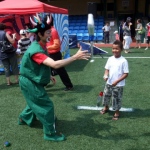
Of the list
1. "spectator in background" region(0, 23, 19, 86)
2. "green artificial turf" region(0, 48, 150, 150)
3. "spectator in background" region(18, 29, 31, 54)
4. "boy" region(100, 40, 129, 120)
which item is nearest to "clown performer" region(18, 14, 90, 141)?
"green artificial turf" region(0, 48, 150, 150)

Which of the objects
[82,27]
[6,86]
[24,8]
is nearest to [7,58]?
[6,86]

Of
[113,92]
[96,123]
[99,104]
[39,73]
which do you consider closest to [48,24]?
[39,73]

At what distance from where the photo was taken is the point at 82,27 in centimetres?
1959

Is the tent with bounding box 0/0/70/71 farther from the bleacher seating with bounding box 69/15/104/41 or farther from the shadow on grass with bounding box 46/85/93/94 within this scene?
A: the bleacher seating with bounding box 69/15/104/41

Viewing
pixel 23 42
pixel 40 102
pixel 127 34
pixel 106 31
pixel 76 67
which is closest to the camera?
pixel 40 102

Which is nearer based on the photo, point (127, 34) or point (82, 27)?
point (127, 34)

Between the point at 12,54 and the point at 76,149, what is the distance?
12.7ft

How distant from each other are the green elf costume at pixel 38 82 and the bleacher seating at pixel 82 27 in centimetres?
1467

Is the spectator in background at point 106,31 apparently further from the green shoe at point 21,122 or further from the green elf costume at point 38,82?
the green elf costume at point 38,82

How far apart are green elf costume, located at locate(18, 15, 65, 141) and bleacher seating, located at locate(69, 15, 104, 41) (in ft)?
48.1

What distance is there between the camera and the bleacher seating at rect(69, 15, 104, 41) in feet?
59.1

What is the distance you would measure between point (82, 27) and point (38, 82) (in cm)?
1689

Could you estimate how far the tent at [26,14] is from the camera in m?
7.01

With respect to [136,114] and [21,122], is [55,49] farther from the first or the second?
[136,114]
